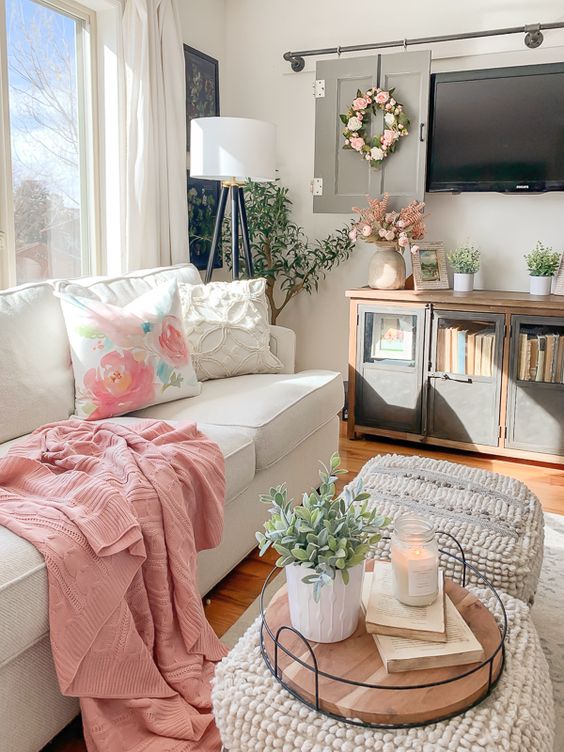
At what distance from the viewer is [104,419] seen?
7.56 ft

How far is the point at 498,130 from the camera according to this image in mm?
3459

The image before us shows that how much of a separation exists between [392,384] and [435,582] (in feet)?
7.89

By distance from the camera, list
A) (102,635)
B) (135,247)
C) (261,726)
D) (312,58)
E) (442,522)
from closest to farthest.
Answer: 1. (261,726)
2. (102,635)
3. (442,522)
4. (135,247)
5. (312,58)

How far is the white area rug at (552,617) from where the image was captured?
1760 millimetres

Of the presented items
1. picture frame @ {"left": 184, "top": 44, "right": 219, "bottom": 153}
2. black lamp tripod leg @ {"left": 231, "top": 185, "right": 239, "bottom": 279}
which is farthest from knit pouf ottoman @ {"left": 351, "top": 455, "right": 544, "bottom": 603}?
picture frame @ {"left": 184, "top": 44, "right": 219, "bottom": 153}

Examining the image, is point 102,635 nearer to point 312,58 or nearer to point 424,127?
point 424,127

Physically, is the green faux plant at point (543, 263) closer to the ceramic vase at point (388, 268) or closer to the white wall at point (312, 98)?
the white wall at point (312, 98)

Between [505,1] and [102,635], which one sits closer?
[102,635]

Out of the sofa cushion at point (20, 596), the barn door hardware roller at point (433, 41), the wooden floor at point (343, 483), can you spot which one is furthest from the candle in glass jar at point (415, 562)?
the barn door hardware roller at point (433, 41)

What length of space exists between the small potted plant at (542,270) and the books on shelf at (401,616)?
2.43 m

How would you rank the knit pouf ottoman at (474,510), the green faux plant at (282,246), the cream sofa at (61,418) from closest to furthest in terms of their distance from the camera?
the cream sofa at (61,418) < the knit pouf ottoman at (474,510) < the green faux plant at (282,246)

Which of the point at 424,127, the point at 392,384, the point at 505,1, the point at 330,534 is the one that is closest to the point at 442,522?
the point at 330,534

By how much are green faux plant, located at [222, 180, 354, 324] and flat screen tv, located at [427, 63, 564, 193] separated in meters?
0.74

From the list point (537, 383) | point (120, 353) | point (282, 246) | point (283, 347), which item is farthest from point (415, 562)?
point (282, 246)
